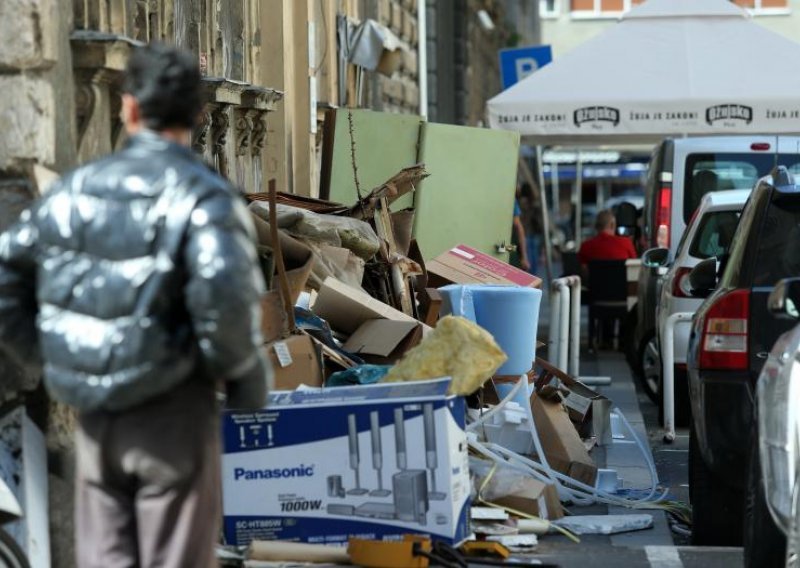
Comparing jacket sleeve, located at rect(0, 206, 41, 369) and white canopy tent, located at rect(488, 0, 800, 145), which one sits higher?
white canopy tent, located at rect(488, 0, 800, 145)

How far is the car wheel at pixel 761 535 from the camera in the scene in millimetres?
6266

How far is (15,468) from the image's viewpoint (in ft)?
20.2

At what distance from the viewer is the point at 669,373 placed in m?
11.1

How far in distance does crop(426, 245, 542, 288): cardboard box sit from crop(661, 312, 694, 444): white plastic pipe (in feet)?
2.88

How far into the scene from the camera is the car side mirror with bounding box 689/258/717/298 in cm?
886

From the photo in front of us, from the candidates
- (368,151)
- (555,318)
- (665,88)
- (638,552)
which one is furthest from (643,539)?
(665,88)

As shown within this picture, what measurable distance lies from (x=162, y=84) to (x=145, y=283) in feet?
1.58

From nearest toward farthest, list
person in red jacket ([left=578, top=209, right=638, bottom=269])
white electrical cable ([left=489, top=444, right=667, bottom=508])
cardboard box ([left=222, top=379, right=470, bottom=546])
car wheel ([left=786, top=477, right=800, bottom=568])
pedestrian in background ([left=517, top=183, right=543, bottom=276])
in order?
car wheel ([left=786, top=477, right=800, bottom=568]) < cardboard box ([left=222, top=379, right=470, bottom=546]) < white electrical cable ([left=489, top=444, right=667, bottom=508]) < person in red jacket ([left=578, top=209, right=638, bottom=269]) < pedestrian in background ([left=517, top=183, right=543, bottom=276])

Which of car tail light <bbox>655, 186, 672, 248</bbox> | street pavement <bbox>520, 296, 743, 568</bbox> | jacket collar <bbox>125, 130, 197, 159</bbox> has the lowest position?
street pavement <bbox>520, 296, 743, 568</bbox>

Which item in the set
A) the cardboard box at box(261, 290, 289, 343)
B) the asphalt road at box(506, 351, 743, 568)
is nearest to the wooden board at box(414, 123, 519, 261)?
the asphalt road at box(506, 351, 743, 568)

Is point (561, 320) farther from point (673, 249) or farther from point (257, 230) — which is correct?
point (257, 230)

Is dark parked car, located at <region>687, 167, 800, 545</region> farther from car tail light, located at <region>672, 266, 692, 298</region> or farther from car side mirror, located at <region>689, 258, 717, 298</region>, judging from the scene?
car tail light, located at <region>672, 266, 692, 298</region>

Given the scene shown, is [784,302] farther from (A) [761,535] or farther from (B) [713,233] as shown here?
(B) [713,233]

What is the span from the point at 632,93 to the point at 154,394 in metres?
11.8
